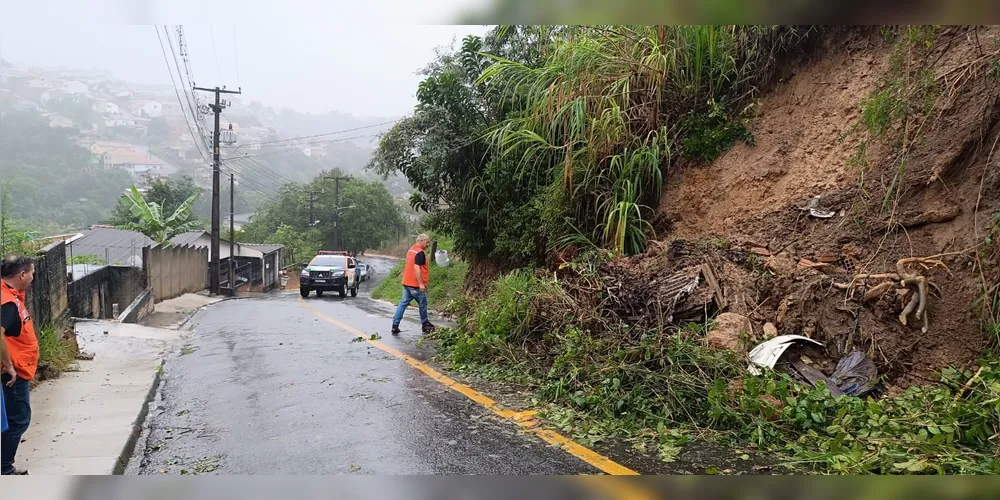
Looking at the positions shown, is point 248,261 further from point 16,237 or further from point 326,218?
point 16,237

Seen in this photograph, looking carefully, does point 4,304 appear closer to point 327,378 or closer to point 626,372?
point 327,378

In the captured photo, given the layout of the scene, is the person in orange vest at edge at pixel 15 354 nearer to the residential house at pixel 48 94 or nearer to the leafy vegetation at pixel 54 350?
the residential house at pixel 48 94

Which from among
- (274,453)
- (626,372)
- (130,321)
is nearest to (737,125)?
(626,372)

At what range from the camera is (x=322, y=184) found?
6525 cm

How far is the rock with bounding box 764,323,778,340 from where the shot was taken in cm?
547

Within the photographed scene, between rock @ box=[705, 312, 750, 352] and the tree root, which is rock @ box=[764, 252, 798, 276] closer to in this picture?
the tree root

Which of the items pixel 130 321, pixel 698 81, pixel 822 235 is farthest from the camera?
pixel 130 321

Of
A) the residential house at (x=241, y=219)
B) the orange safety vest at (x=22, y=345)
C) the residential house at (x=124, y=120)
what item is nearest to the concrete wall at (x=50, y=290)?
the orange safety vest at (x=22, y=345)

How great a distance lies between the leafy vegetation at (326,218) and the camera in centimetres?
6247

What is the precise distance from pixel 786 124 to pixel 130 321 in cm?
1521

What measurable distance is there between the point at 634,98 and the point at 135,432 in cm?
691

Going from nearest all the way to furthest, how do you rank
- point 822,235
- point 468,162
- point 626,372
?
point 626,372, point 822,235, point 468,162

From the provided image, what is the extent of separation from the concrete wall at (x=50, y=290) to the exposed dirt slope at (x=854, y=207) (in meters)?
7.43

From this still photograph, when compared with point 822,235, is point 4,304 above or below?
below
